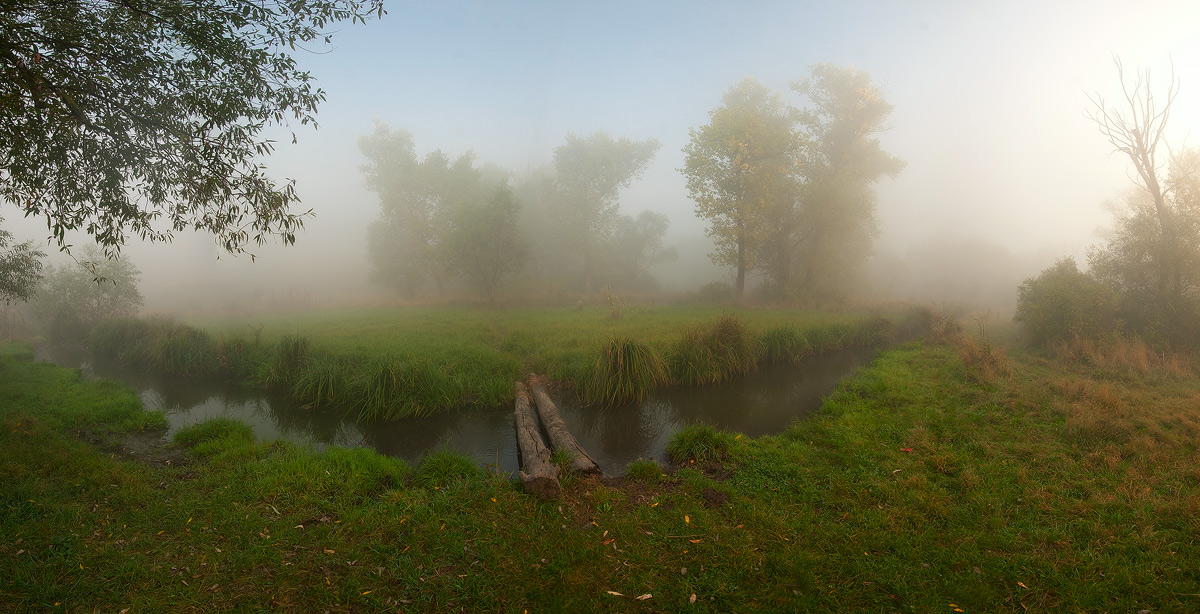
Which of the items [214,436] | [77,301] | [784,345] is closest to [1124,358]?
[784,345]

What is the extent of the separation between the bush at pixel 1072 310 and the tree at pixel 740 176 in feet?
39.3

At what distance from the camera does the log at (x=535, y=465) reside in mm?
5566

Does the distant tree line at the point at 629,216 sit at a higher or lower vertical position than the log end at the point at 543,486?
higher

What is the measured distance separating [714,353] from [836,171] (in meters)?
19.1

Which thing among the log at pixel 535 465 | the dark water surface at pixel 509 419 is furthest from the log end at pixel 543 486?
the dark water surface at pixel 509 419

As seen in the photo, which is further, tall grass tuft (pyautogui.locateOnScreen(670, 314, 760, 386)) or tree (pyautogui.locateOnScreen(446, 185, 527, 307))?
tree (pyautogui.locateOnScreen(446, 185, 527, 307))

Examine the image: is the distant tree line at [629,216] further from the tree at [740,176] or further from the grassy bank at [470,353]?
the grassy bank at [470,353]

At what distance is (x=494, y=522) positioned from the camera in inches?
195

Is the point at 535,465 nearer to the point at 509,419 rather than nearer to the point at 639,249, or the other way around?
the point at 509,419

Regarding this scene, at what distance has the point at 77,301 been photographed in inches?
830

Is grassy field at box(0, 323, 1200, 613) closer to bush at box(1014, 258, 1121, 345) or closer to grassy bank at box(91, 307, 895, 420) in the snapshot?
grassy bank at box(91, 307, 895, 420)

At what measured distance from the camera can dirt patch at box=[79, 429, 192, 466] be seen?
23.0 ft

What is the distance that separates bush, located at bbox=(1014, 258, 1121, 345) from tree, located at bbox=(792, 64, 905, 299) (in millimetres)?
12387

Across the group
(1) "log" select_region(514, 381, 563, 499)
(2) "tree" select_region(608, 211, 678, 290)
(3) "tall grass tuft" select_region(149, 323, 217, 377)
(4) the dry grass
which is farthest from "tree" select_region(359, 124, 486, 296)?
(4) the dry grass
